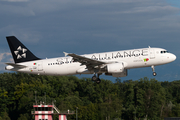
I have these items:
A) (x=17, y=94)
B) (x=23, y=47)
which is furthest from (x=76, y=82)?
(x=23, y=47)

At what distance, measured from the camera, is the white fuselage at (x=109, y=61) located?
60.6 meters

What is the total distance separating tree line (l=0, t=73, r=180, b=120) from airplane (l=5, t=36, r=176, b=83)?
52593 mm

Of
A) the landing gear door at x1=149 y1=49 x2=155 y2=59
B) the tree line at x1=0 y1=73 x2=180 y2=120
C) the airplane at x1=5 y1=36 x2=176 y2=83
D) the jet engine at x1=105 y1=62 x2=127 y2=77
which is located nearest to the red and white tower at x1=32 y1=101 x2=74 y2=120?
the tree line at x1=0 y1=73 x2=180 y2=120

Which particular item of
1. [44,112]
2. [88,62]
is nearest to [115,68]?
[88,62]

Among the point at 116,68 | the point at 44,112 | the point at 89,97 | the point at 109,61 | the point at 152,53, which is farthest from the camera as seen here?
the point at 89,97

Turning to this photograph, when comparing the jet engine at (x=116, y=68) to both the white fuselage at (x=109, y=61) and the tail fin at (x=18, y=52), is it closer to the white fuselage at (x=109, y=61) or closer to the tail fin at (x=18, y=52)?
the white fuselage at (x=109, y=61)

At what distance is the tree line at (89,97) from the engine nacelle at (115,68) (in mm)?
58273

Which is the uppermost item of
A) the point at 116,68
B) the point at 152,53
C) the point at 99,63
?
the point at 152,53

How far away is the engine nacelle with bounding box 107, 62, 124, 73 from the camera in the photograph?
5969 centimetres

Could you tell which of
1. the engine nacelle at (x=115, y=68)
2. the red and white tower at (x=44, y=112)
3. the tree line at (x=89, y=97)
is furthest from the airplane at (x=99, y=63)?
the tree line at (x=89, y=97)

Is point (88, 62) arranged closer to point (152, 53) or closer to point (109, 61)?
point (109, 61)

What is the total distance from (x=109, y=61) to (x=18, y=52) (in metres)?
18.8

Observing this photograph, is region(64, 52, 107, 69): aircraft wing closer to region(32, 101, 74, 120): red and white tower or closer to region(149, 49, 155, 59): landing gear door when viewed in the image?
region(149, 49, 155, 59): landing gear door

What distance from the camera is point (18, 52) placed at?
6750 centimetres
